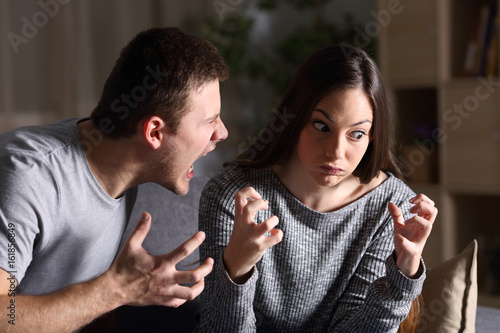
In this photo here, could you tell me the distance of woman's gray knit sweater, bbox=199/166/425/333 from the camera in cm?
145

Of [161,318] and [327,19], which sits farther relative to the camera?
[327,19]

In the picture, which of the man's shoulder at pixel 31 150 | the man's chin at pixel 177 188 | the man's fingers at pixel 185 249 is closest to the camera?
the man's fingers at pixel 185 249

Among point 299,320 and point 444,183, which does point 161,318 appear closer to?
point 299,320

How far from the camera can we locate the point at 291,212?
149 cm

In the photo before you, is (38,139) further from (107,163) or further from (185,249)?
(185,249)

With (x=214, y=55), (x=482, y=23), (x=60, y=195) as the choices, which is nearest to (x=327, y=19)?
(x=482, y=23)

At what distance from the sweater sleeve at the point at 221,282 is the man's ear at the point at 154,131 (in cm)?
15

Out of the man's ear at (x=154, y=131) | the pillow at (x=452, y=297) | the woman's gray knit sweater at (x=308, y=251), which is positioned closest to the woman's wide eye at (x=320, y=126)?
the woman's gray knit sweater at (x=308, y=251)

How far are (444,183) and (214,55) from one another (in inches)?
76.3

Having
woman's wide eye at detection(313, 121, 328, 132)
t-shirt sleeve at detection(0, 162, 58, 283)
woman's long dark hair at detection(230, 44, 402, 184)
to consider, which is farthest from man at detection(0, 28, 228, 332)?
woman's wide eye at detection(313, 121, 328, 132)

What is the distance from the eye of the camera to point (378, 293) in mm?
1364

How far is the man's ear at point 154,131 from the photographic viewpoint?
143 cm

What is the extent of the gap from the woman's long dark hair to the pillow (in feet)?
0.96

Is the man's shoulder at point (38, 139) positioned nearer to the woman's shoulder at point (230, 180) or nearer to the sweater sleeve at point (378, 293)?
the woman's shoulder at point (230, 180)
